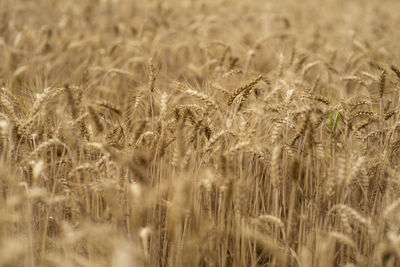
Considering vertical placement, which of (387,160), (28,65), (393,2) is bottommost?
(387,160)

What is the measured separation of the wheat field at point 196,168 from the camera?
1697mm

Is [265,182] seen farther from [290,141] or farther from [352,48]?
[352,48]

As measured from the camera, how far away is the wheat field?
1.70 metres

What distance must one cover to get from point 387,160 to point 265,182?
72cm

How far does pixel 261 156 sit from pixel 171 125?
0.67 m

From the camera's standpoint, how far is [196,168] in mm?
2133

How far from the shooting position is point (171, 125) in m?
2.32

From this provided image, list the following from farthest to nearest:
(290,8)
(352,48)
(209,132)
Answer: (290,8)
(352,48)
(209,132)

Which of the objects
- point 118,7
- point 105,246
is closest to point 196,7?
point 118,7

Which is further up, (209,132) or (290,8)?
(290,8)

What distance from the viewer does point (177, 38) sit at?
17.7ft

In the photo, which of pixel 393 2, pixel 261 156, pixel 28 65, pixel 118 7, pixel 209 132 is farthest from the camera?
pixel 393 2

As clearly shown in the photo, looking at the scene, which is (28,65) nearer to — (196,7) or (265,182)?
(265,182)

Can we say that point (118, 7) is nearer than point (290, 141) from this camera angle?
No
